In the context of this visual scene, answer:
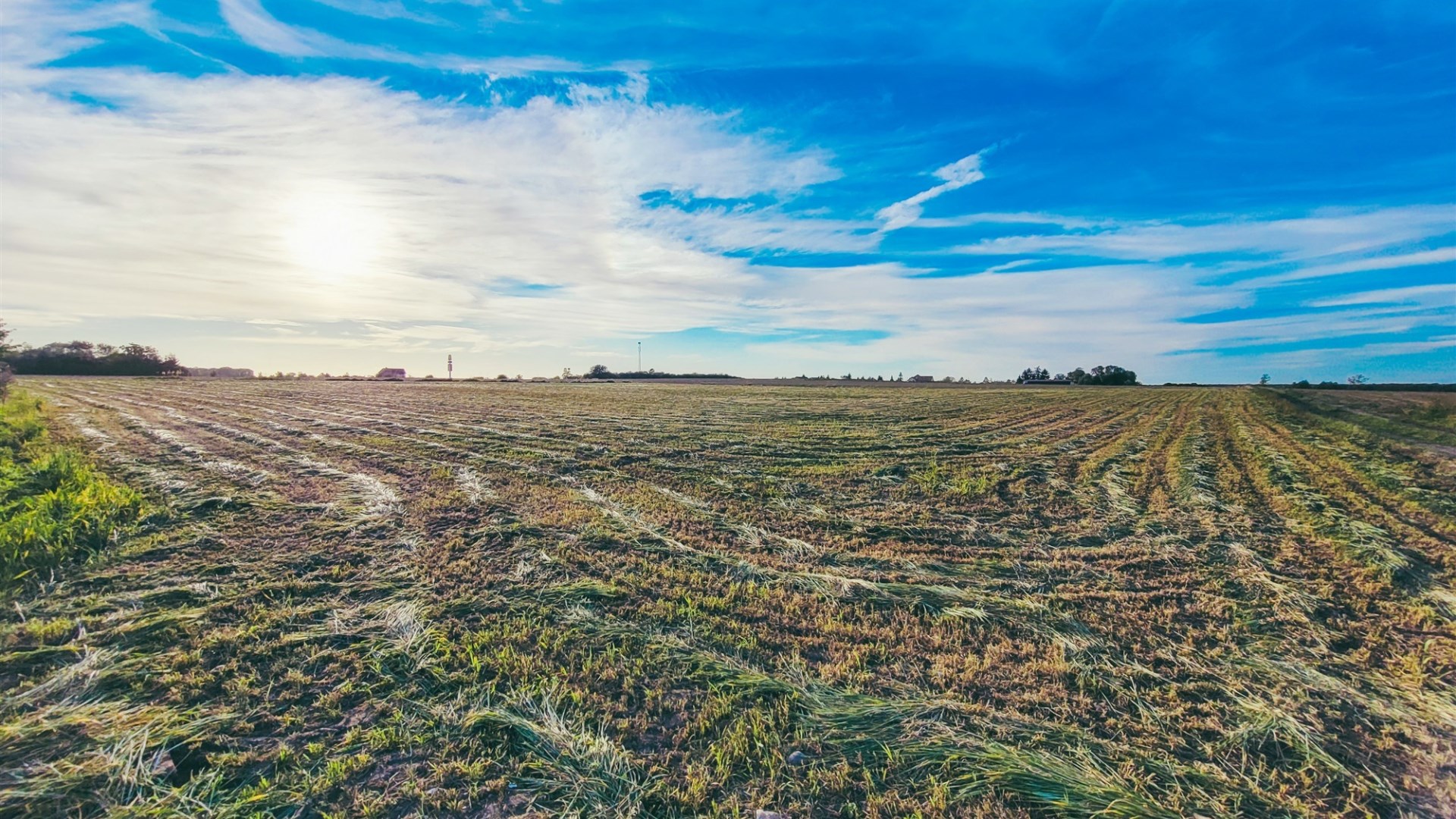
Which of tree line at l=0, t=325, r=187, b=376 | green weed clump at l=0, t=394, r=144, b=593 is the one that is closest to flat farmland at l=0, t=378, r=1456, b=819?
green weed clump at l=0, t=394, r=144, b=593

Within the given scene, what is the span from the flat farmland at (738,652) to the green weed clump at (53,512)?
0.96 feet

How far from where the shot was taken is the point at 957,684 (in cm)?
352

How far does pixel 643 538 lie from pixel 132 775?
4.22 m

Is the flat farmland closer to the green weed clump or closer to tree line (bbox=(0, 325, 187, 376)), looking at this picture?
the green weed clump

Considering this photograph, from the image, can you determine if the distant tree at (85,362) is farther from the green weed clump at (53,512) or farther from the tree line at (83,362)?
the green weed clump at (53,512)

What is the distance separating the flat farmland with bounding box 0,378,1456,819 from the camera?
2.70 m

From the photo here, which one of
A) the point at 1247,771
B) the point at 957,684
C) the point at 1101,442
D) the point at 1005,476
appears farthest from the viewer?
the point at 1101,442

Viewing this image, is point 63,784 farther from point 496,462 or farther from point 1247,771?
point 496,462

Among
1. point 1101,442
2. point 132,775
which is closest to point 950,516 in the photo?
point 132,775

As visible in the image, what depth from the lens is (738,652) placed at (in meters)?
3.86

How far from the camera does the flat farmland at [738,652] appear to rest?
270 cm

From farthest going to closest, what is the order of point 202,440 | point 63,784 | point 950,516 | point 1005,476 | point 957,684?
point 202,440, point 1005,476, point 950,516, point 957,684, point 63,784

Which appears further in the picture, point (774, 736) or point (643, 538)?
point (643, 538)

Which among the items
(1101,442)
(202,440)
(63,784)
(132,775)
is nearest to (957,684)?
(132,775)
